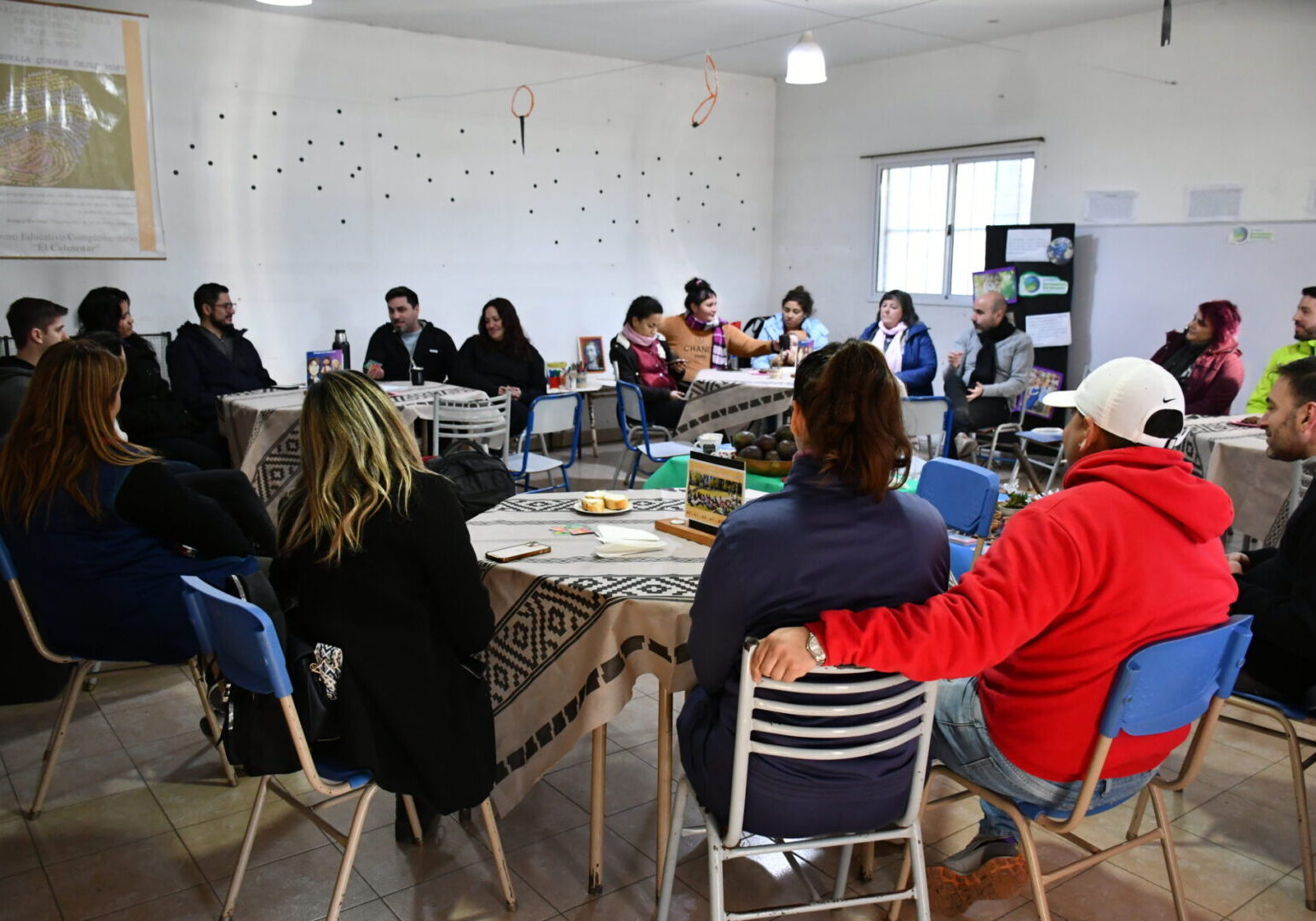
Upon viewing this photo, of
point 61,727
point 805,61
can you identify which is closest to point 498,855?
point 61,727

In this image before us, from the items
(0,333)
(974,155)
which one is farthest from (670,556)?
(974,155)

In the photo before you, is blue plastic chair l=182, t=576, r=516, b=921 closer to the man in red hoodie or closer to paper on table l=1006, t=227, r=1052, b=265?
the man in red hoodie

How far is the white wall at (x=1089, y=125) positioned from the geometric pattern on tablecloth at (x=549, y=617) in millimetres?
5209

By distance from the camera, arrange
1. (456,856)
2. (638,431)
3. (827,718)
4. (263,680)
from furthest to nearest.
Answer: (638,431), (456,856), (263,680), (827,718)

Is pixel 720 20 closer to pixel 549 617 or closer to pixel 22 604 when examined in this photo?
pixel 549 617

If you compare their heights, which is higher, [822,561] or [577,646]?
[822,561]

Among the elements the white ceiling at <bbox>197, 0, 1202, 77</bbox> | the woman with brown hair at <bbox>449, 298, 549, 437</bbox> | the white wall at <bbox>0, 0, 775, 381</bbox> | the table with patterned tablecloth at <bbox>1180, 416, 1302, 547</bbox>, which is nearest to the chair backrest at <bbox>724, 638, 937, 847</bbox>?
the table with patterned tablecloth at <bbox>1180, 416, 1302, 547</bbox>

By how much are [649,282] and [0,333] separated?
440cm

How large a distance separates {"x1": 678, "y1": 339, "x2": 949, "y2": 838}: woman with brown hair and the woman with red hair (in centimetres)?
415

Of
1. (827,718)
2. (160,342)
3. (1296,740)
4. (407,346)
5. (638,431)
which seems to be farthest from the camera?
(407,346)

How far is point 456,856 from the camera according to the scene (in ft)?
7.94

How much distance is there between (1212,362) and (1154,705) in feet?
14.0

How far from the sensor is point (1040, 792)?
1858mm

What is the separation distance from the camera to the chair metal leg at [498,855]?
2.18m
